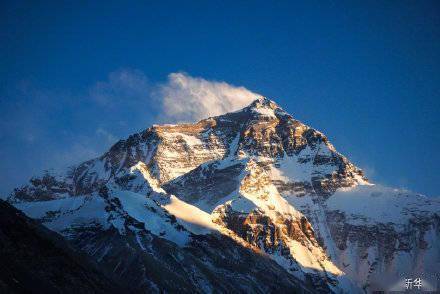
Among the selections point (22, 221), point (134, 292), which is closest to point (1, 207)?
point (22, 221)

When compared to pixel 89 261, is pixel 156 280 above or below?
above

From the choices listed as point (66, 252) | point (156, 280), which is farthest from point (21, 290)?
point (156, 280)

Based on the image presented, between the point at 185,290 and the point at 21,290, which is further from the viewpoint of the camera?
the point at 185,290

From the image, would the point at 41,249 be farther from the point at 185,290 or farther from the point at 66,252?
the point at 185,290

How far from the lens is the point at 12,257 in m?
121

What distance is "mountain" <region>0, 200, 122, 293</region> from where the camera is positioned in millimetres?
115125

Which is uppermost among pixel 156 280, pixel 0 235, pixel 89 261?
pixel 156 280

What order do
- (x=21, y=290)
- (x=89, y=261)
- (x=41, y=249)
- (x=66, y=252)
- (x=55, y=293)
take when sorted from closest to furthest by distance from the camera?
(x=21, y=290)
(x=55, y=293)
(x=41, y=249)
(x=66, y=252)
(x=89, y=261)

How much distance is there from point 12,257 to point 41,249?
47.2 ft

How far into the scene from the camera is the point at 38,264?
128 metres

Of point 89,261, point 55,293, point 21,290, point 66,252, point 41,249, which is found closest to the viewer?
point 21,290

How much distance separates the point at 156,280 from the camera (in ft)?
632

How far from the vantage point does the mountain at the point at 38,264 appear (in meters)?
115

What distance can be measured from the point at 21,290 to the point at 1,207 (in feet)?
105
